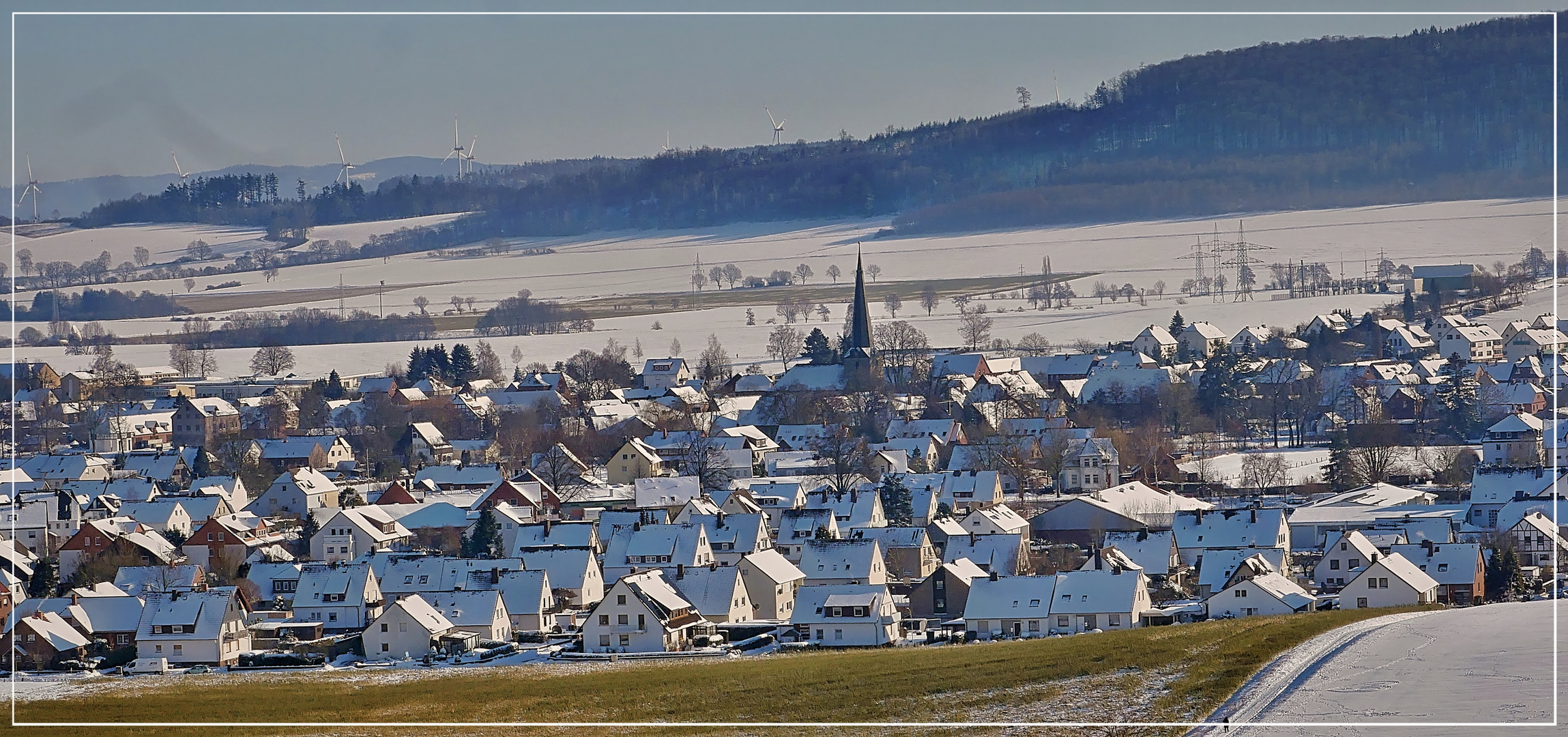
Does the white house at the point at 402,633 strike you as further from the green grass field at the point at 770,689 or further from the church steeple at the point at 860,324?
Answer: the church steeple at the point at 860,324

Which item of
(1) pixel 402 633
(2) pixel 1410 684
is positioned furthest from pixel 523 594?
(2) pixel 1410 684

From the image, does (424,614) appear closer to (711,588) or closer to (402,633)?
(402,633)

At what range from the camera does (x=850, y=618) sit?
22.2 m

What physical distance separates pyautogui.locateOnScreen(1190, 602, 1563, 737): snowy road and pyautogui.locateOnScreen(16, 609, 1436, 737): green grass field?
1.48 ft

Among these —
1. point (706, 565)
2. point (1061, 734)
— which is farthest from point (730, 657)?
point (1061, 734)

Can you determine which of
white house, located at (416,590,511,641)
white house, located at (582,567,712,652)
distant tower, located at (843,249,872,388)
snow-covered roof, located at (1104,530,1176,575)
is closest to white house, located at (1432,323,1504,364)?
distant tower, located at (843,249,872,388)

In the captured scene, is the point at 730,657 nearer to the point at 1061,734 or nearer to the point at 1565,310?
the point at 1061,734

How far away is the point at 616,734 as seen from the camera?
1489 centimetres

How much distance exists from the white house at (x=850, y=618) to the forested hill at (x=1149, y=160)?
345ft

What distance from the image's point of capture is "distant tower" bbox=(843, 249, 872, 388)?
5400cm

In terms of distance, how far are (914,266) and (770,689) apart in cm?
9478

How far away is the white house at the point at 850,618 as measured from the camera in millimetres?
22031

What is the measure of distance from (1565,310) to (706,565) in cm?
4842

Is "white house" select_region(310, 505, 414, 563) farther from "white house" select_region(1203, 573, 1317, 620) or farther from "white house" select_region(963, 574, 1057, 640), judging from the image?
"white house" select_region(1203, 573, 1317, 620)
